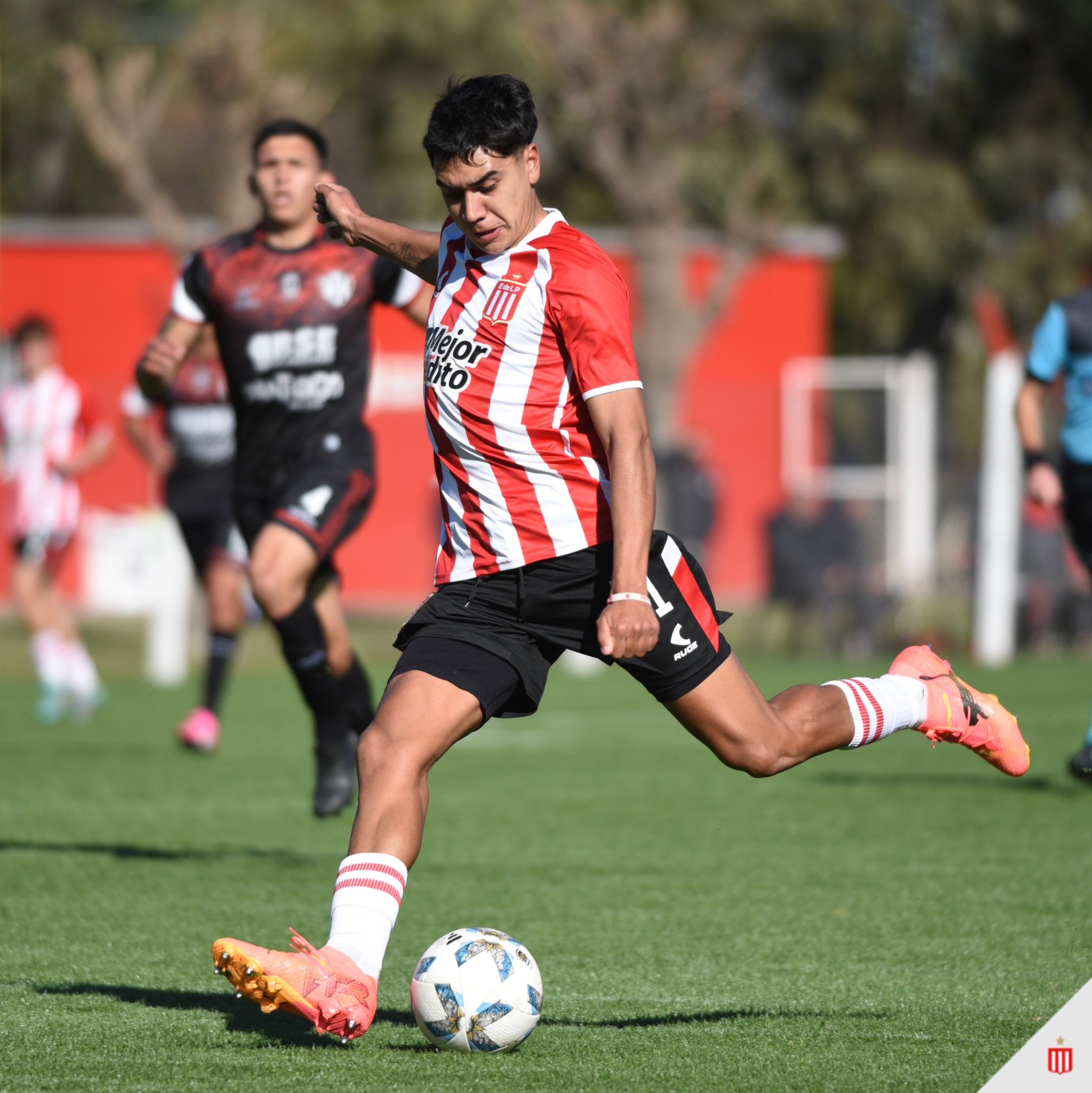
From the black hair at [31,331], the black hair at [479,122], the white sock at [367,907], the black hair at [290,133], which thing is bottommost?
the white sock at [367,907]

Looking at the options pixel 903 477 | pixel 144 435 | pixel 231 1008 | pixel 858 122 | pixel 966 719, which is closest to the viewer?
pixel 231 1008

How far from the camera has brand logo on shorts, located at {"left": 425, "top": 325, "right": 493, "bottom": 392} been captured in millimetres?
4469

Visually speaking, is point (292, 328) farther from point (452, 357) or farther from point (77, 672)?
point (77, 672)

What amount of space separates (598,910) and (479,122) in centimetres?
277

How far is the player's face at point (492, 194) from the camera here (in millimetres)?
4324

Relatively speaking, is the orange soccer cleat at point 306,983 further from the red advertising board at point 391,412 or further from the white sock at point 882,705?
the red advertising board at point 391,412

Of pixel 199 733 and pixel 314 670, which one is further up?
pixel 314 670

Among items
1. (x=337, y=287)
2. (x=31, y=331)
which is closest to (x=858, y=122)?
(x=31, y=331)

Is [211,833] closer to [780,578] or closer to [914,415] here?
[780,578]

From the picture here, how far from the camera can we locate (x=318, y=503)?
6.84 meters

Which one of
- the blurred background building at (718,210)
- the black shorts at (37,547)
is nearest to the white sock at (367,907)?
the black shorts at (37,547)

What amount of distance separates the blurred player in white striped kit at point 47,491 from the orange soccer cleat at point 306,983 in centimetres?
867

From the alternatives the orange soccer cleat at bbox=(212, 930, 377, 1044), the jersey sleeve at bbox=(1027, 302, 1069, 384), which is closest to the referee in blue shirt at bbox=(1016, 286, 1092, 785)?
the jersey sleeve at bbox=(1027, 302, 1069, 384)

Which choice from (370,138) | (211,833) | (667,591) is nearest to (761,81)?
(370,138)
